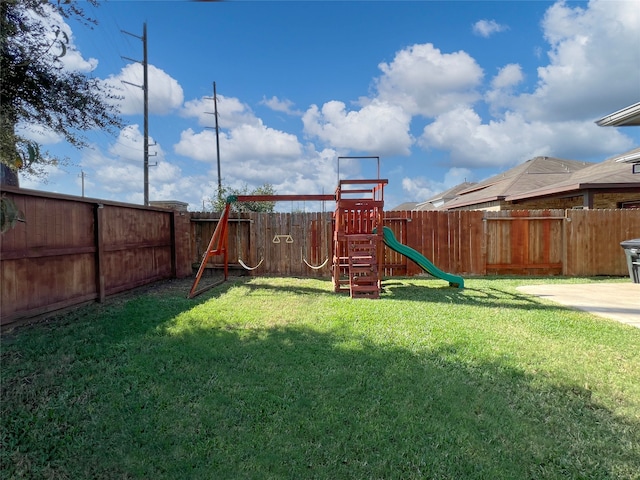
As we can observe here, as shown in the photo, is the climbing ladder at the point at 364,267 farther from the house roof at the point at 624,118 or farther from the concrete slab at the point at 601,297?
the house roof at the point at 624,118

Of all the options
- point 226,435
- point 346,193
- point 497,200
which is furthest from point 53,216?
point 497,200

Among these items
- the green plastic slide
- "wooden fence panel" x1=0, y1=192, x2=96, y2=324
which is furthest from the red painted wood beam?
"wooden fence panel" x1=0, y1=192, x2=96, y2=324

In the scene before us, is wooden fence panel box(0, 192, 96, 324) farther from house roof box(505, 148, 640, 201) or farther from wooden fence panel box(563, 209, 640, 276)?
house roof box(505, 148, 640, 201)

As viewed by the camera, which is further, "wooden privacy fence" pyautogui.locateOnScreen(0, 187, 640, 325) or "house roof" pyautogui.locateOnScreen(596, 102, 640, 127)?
"wooden privacy fence" pyautogui.locateOnScreen(0, 187, 640, 325)

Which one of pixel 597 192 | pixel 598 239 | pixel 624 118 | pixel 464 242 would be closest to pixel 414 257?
pixel 464 242

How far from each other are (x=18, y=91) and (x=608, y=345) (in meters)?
A: 9.19

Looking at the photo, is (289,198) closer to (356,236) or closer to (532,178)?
(356,236)

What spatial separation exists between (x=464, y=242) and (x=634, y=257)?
352cm

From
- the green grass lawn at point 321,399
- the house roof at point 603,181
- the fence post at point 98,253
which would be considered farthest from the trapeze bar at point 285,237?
the house roof at point 603,181

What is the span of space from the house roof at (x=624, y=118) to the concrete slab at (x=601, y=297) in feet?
9.68

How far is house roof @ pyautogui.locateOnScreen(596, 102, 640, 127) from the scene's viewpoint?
5375mm

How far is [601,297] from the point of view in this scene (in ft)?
20.7

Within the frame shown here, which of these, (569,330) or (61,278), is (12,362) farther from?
(569,330)

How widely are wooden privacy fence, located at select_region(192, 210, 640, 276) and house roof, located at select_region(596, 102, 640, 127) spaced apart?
11.3 feet
